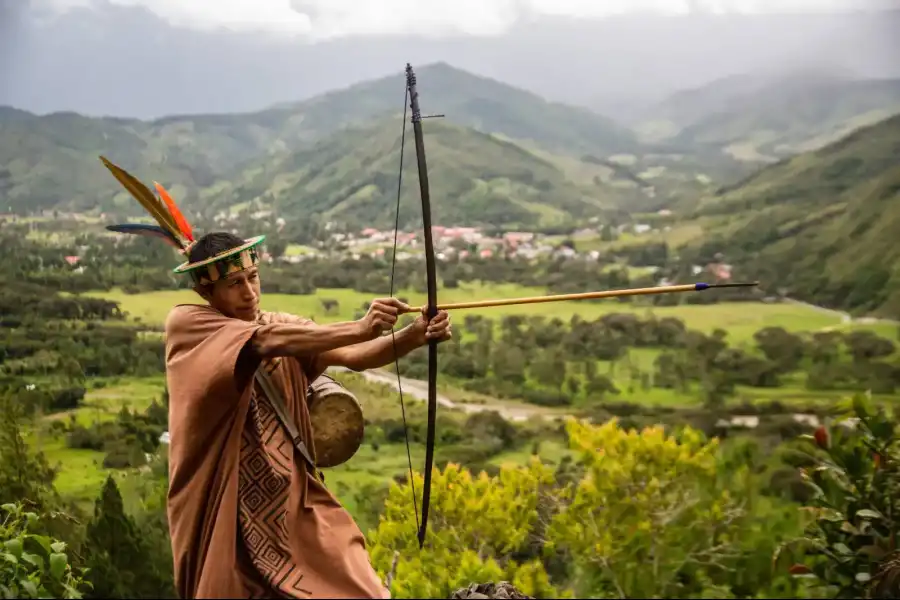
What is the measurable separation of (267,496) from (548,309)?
16.6 meters

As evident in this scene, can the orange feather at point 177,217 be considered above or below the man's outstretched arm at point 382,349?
above

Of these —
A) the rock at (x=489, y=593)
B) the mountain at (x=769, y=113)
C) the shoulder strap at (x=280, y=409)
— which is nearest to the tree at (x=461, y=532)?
the rock at (x=489, y=593)

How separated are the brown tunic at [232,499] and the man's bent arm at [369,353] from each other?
15.8 inches

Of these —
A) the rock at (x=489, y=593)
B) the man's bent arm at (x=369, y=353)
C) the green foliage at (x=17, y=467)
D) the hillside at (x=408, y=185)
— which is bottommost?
the green foliage at (x=17, y=467)

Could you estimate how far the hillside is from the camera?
→ 18.8m

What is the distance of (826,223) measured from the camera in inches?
746

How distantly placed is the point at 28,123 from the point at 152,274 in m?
3.47

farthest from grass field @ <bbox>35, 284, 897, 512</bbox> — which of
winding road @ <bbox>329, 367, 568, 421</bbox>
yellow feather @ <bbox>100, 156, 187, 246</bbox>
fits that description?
yellow feather @ <bbox>100, 156, 187, 246</bbox>

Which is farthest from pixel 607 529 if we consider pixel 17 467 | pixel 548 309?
pixel 548 309

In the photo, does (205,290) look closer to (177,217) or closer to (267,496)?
(177,217)

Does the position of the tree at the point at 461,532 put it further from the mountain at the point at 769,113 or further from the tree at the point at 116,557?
the mountain at the point at 769,113

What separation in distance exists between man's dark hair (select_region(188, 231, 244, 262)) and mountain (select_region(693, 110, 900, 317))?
15304 mm

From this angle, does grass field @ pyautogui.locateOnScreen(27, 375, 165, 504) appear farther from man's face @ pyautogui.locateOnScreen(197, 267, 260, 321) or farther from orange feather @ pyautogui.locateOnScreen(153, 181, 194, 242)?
man's face @ pyautogui.locateOnScreen(197, 267, 260, 321)

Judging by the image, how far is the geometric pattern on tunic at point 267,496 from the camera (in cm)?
282
